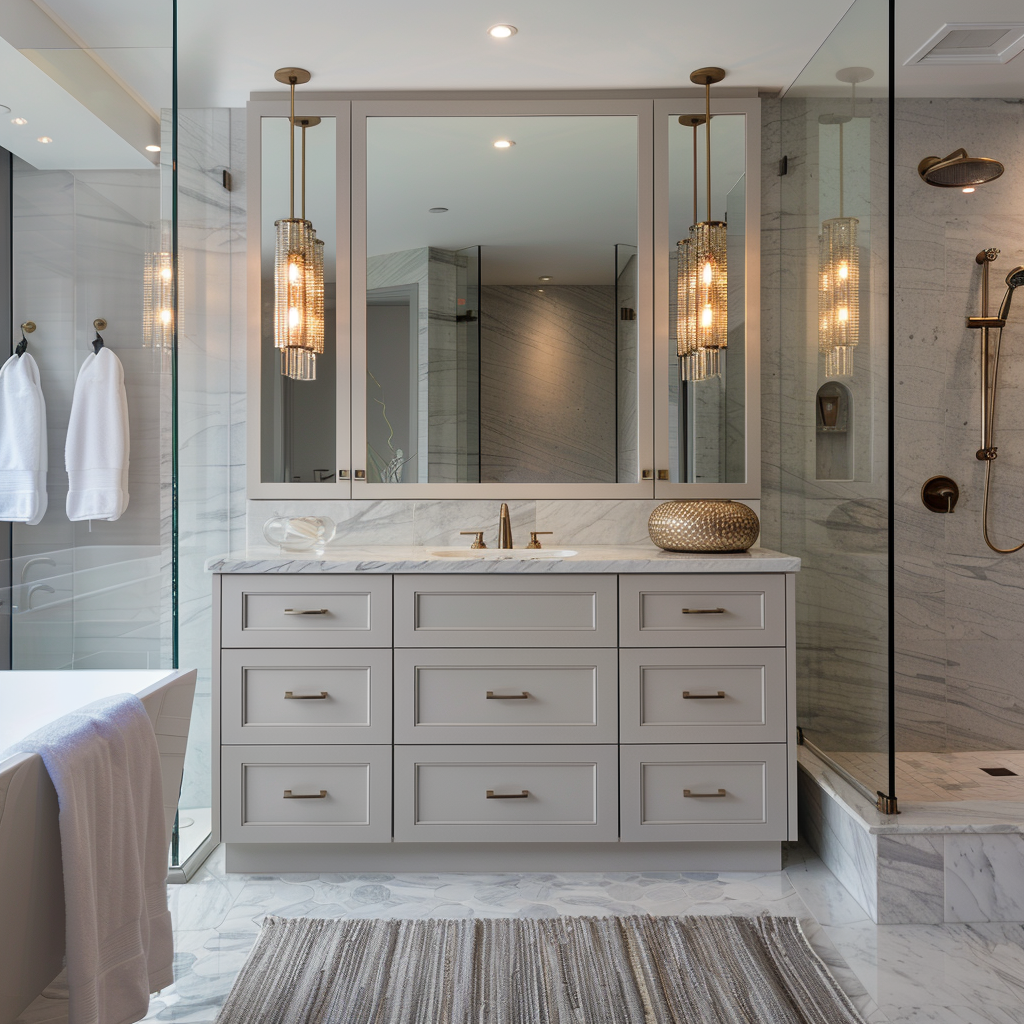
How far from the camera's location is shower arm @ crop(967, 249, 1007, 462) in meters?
2.76

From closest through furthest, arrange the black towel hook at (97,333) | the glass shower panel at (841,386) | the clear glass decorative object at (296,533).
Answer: the black towel hook at (97,333)
the glass shower panel at (841,386)
the clear glass decorative object at (296,533)

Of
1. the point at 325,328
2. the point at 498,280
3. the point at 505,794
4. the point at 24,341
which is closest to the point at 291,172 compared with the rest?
the point at 325,328

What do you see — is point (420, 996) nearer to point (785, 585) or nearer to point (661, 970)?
point (661, 970)

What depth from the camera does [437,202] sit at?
110 inches

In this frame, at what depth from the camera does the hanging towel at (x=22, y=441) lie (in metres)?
1.88

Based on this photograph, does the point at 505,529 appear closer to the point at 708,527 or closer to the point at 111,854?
the point at 708,527

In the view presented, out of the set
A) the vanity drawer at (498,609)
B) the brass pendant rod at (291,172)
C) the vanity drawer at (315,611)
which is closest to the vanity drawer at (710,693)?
the vanity drawer at (498,609)

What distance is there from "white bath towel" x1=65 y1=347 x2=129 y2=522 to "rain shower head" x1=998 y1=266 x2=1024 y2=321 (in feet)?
9.09

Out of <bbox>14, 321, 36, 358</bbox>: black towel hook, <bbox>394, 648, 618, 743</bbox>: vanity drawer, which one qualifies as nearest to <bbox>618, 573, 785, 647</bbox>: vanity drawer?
<bbox>394, 648, 618, 743</bbox>: vanity drawer

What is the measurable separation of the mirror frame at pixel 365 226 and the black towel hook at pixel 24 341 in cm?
106

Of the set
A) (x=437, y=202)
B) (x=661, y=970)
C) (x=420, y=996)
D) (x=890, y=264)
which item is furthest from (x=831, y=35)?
(x=420, y=996)

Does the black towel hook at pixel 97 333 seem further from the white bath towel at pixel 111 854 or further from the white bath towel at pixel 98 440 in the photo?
the white bath towel at pixel 111 854

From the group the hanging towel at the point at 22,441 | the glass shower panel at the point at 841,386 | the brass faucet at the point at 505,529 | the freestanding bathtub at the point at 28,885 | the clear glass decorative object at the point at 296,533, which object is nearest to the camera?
the freestanding bathtub at the point at 28,885

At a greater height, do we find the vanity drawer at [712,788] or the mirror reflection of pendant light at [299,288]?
the mirror reflection of pendant light at [299,288]
